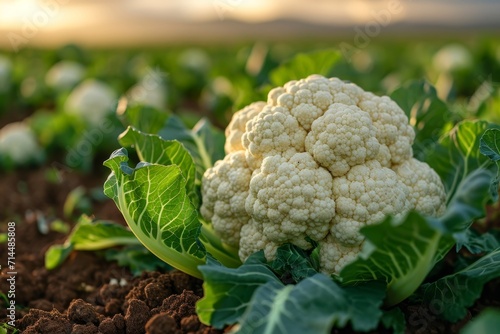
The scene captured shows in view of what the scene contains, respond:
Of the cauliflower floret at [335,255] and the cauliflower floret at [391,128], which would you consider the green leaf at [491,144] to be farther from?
A: the cauliflower floret at [335,255]

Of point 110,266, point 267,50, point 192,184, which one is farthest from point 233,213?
point 267,50

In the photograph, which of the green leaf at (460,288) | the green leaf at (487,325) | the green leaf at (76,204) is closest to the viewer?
the green leaf at (487,325)

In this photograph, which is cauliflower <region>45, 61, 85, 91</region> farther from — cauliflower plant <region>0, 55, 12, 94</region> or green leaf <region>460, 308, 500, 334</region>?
green leaf <region>460, 308, 500, 334</region>

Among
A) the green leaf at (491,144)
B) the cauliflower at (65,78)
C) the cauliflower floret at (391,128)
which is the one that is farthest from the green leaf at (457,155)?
the cauliflower at (65,78)

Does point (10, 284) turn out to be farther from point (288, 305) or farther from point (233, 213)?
point (288, 305)

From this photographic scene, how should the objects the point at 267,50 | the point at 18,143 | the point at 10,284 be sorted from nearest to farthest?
the point at 10,284 → the point at 18,143 → the point at 267,50
